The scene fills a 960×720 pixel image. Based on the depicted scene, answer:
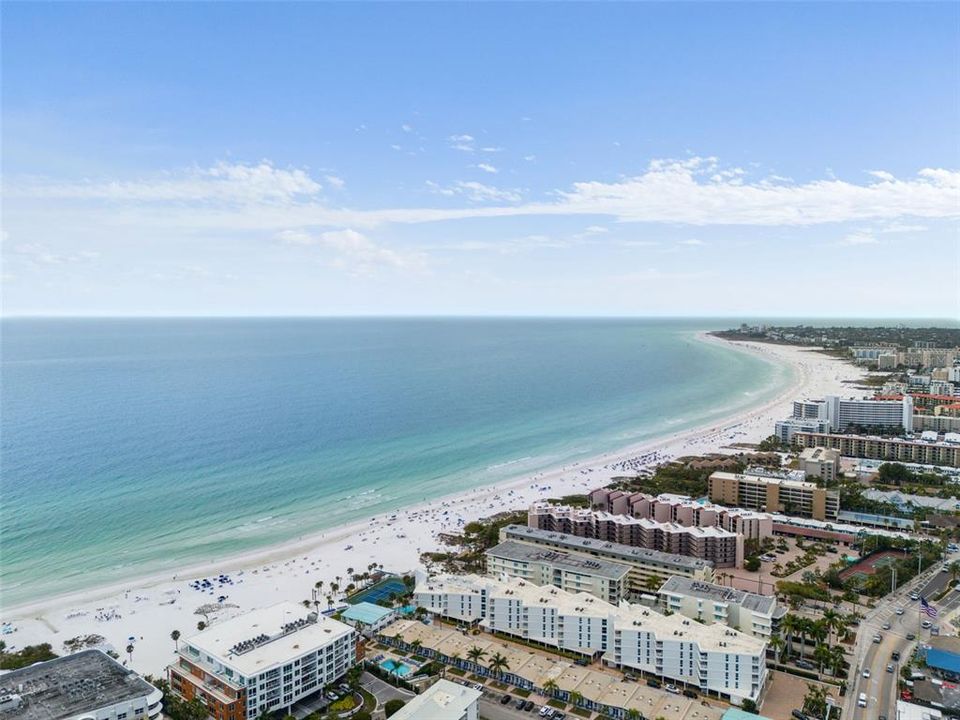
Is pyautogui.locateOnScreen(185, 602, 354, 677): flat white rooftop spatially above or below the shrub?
above

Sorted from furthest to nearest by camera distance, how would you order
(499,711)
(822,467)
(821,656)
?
(822,467) → (821,656) → (499,711)

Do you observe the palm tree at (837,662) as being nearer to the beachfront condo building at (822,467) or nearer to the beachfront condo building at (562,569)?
the beachfront condo building at (562,569)

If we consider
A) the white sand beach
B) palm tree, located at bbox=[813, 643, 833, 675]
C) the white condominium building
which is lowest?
the white sand beach

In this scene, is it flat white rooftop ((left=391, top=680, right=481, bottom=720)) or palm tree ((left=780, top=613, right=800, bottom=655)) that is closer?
flat white rooftop ((left=391, top=680, right=481, bottom=720))

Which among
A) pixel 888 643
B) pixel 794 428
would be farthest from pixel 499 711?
pixel 794 428

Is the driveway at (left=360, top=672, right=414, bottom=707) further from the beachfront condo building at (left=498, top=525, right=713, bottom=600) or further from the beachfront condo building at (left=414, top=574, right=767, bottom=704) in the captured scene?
the beachfront condo building at (left=498, top=525, right=713, bottom=600)

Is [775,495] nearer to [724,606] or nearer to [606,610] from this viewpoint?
[724,606]

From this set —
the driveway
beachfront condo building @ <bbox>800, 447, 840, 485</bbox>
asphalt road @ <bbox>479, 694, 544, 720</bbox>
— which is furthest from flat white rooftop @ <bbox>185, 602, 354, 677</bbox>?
beachfront condo building @ <bbox>800, 447, 840, 485</bbox>
